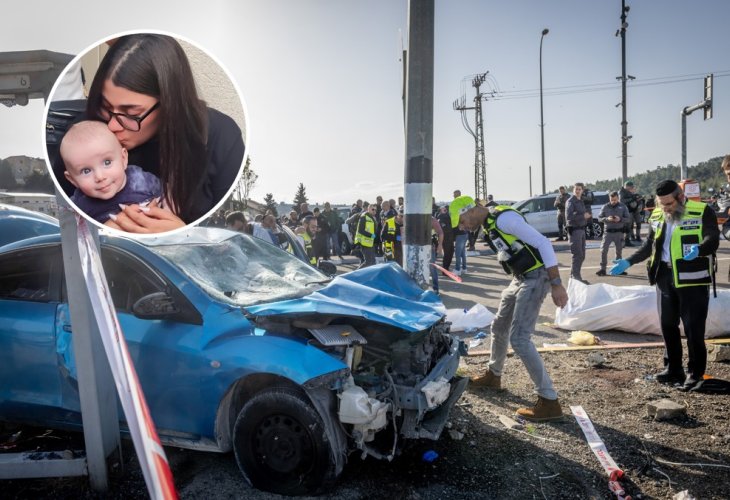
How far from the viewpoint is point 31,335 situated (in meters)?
3.47

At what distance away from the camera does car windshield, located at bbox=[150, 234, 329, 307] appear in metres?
3.54

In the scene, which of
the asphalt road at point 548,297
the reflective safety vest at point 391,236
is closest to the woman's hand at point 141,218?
the asphalt road at point 548,297

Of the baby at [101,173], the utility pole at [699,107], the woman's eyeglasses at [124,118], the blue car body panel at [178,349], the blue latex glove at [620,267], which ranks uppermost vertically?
the utility pole at [699,107]

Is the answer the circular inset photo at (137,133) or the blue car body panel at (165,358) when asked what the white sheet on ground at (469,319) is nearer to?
the blue car body panel at (165,358)

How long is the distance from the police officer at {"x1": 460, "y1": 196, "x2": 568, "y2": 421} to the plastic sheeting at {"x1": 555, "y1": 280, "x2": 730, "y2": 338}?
2.52 m

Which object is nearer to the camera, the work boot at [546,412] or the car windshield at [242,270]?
the car windshield at [242,270]

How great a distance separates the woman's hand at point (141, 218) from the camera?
120cm

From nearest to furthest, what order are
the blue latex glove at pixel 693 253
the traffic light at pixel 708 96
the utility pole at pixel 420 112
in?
the blue latex glove at pixel 693 253, the utility pole at pixel 420 112, the traffic light at pixel 708 96

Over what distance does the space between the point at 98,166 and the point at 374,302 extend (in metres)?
2.64

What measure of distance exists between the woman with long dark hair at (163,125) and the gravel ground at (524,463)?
2420mm

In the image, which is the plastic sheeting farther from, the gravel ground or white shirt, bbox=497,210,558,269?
white shirt, bbox=497,210,558,269

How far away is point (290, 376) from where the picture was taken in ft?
9.71

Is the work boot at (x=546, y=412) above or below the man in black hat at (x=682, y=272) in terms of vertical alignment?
below

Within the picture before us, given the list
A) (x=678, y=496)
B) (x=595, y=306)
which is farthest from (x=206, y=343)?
→ (x=595, y=306)
